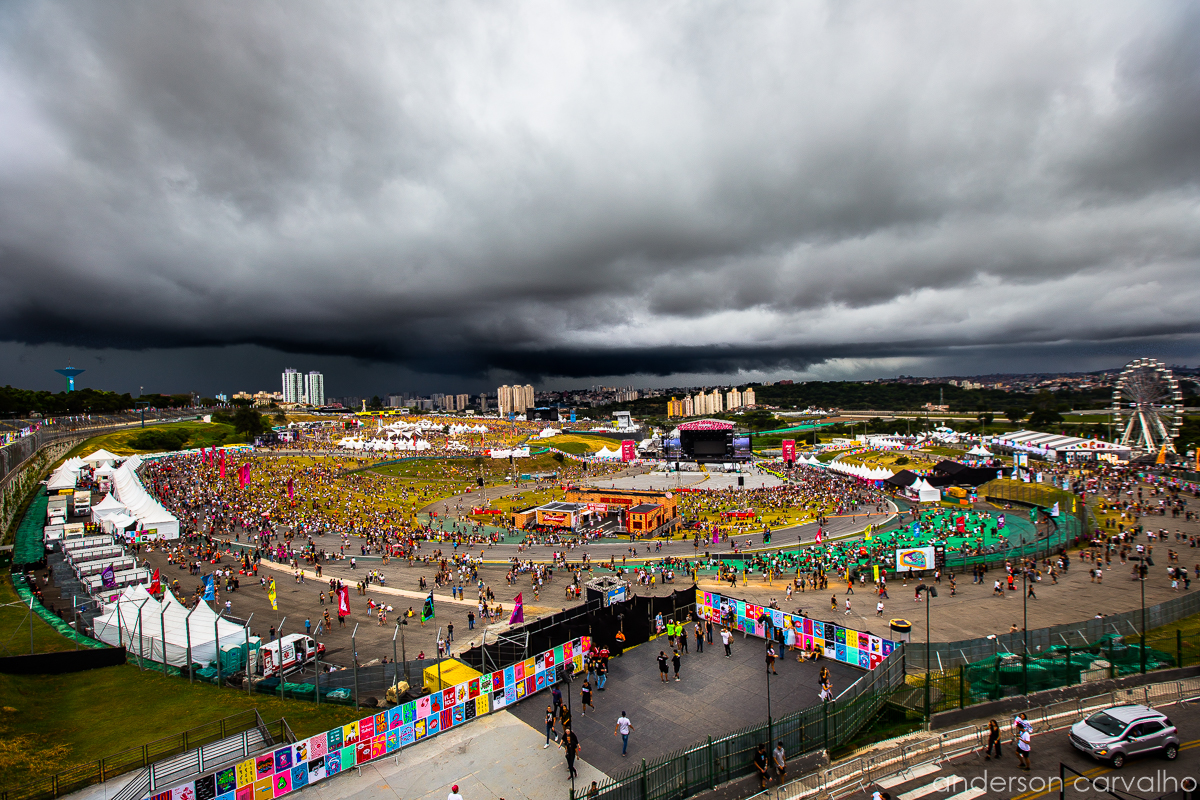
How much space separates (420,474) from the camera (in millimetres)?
74812

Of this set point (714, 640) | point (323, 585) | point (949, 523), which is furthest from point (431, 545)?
point (949, 523)

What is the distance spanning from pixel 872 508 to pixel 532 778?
45564 mm

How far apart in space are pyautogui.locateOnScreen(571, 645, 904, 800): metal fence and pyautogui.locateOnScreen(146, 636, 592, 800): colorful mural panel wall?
14.7ft

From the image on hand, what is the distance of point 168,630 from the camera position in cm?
1969

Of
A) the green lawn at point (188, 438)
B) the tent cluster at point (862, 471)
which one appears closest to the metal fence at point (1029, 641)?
the tent cluster at point (862, 471)

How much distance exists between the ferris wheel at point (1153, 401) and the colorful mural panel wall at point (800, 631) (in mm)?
83341

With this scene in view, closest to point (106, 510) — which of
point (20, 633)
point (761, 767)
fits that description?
point (20, 633)

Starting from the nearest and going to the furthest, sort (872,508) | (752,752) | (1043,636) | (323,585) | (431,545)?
(752,752), (1043,636), (323,585), (431,545), (872,508)

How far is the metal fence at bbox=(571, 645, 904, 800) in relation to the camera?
11344mm

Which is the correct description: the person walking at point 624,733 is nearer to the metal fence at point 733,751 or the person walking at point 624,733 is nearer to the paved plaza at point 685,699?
the paved plaza at point 685,699

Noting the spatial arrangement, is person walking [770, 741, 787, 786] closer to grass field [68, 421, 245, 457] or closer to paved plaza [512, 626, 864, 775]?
paved plaza [512, 626, 864, 775]

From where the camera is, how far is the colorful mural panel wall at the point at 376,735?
11617 millimetres

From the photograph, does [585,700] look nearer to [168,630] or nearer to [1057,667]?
[1057,667]

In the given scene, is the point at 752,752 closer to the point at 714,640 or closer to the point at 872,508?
the point at 714,640
